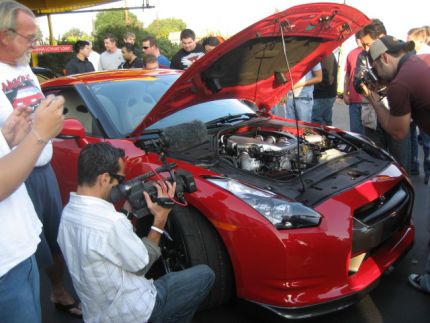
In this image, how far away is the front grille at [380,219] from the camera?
2.29 meters

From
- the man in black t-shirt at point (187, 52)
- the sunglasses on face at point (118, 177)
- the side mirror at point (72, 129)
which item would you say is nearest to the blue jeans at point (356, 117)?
the man in black t-shirt at point (187, 52)

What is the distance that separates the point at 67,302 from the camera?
2.71 metres

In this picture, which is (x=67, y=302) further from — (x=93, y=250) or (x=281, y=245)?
(x=281, y=245)

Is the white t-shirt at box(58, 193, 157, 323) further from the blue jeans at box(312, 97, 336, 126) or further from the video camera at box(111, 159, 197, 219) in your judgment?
the blue jeans at box(312, 97, 336, 126)

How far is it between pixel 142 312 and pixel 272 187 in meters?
1.10

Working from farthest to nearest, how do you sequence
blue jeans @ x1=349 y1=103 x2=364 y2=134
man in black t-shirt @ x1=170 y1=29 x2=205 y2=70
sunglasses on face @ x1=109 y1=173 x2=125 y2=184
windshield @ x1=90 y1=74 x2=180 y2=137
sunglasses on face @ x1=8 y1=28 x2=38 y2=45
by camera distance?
man in black t-shirt @ x1=170 y1=29 x2=205 y2=70 → blue jeans @ x1=349 y1=103 x2=364 y2=134 → windshield @ x1=90 y1=74 x2=180 y2=137 → sunglasses on face @ x1=8 y1=28 x2=38 y2=45 → sunglasses on face @ x1=109 y1=173 x2=125 y2=184

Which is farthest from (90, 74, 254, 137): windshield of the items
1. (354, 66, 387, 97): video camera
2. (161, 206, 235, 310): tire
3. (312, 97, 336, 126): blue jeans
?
(312, 97, 336, 126): blue jeans

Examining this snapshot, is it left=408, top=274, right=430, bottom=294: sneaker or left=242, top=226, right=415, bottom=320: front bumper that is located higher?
left=242, top=226, right=415, bottom=320: front bumper

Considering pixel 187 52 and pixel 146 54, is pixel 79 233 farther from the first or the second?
pixel 187 52

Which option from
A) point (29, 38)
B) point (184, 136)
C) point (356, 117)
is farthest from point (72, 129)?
point (356, 117)

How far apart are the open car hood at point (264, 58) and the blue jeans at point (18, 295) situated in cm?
161

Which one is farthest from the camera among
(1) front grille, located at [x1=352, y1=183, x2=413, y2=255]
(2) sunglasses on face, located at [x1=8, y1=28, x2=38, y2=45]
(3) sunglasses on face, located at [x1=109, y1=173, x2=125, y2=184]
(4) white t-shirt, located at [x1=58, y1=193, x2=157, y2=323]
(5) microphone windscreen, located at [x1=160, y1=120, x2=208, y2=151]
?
(5) microphone windscreen, located at [x1=160, y1=120, x2=208, y2=151]

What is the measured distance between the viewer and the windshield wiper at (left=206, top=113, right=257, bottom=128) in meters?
3.39

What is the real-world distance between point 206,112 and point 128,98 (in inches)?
26.8
